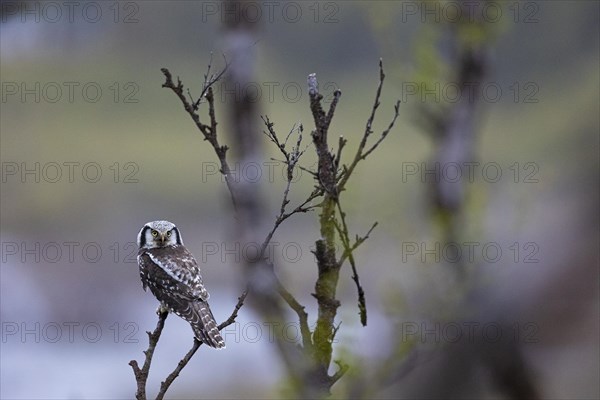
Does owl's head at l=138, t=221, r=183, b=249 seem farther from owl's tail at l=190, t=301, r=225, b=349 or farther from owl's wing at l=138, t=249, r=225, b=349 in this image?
owl's tail at l=190, t=301, r=225, b=349

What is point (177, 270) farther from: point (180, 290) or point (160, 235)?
point (160, 235)

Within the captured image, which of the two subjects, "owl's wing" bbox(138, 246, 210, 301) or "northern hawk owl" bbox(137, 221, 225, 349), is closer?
"northern hawk owl" bbox(137, 221, 225, 349)

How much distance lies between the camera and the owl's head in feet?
8.41

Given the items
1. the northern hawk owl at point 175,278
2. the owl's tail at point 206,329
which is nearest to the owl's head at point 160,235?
the northern hawk owl at point 175,278

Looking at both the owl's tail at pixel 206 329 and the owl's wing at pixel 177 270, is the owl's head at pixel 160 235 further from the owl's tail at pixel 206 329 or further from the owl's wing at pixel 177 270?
the owl's tail at pixel 206 329

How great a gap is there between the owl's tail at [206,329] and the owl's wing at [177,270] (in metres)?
0.11

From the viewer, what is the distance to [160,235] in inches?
101

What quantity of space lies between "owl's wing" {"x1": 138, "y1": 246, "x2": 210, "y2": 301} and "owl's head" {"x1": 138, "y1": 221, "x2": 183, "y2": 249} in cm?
7

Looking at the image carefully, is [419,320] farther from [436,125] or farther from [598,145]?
[598,145]

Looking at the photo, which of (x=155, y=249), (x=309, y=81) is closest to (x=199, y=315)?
(x=155, y=249)

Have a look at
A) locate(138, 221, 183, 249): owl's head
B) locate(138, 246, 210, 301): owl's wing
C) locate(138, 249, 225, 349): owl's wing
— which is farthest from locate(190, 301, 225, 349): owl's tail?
locate(138, 221, 183, 249): owl's head

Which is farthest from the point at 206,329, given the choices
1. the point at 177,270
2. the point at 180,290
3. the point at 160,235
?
the point at 160,235

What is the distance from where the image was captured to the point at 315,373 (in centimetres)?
84

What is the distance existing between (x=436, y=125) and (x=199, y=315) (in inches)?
Result: 53.8
